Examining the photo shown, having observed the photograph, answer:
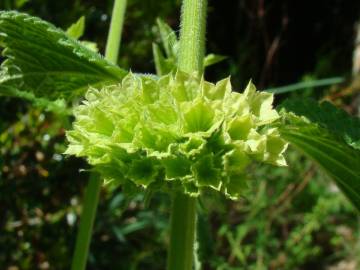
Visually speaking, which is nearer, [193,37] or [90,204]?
[193,37]

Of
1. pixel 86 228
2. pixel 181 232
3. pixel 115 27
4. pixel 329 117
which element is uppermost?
pixel 115 27

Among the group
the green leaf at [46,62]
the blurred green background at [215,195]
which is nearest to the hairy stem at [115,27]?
the green leaf at [46,62]

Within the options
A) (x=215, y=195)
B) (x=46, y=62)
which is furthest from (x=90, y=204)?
(x=215, y=195)

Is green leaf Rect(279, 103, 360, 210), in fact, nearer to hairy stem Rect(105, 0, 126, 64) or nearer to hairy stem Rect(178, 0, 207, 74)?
hairy stem Rect(178, 0, 207, 74)

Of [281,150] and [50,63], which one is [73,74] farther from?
[281,150]

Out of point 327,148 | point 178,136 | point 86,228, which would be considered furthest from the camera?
point 86,228

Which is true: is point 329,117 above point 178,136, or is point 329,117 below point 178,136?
above

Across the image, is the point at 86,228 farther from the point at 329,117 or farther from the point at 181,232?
the point at 329,117
